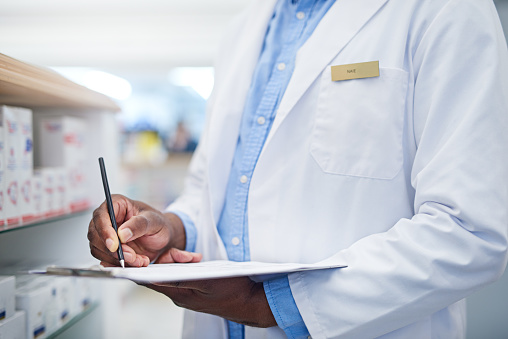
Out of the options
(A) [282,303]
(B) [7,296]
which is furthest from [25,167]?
(A) [282,303]

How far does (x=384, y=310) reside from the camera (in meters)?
0.79

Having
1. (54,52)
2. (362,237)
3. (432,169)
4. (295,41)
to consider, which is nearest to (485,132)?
(432,169)

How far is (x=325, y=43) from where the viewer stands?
98 cm

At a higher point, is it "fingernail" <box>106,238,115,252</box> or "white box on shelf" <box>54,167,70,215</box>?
"white box on shelf" <box>54,167,70,215</box>

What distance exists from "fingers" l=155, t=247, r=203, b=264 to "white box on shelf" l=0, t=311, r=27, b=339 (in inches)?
13.0

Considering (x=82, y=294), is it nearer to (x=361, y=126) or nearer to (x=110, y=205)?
(x=110, y=205)

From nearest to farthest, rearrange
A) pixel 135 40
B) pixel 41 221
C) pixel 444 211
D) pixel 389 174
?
pixel 444 211
pixel 389 174
pixel 41 221
pixel 135 40

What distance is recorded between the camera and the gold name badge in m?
0.90

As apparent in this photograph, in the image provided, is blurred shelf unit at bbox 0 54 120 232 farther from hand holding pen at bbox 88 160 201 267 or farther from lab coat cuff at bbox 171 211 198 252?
lab coat cuff at bbox 171 211 198 252

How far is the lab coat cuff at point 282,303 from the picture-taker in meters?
0.84

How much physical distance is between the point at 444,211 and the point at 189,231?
70 cm

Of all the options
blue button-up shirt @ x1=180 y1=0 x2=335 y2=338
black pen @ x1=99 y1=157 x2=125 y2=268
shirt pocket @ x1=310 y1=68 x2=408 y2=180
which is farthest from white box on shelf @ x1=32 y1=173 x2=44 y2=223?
shirt pocket @ x1=310 y1=68 x2=408 y2=180

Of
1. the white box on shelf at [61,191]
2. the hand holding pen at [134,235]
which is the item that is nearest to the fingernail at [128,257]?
the hand holding pen at [134,235]

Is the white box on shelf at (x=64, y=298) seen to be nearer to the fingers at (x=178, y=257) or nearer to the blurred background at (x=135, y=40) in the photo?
the fingers at (x=178, y=257)
